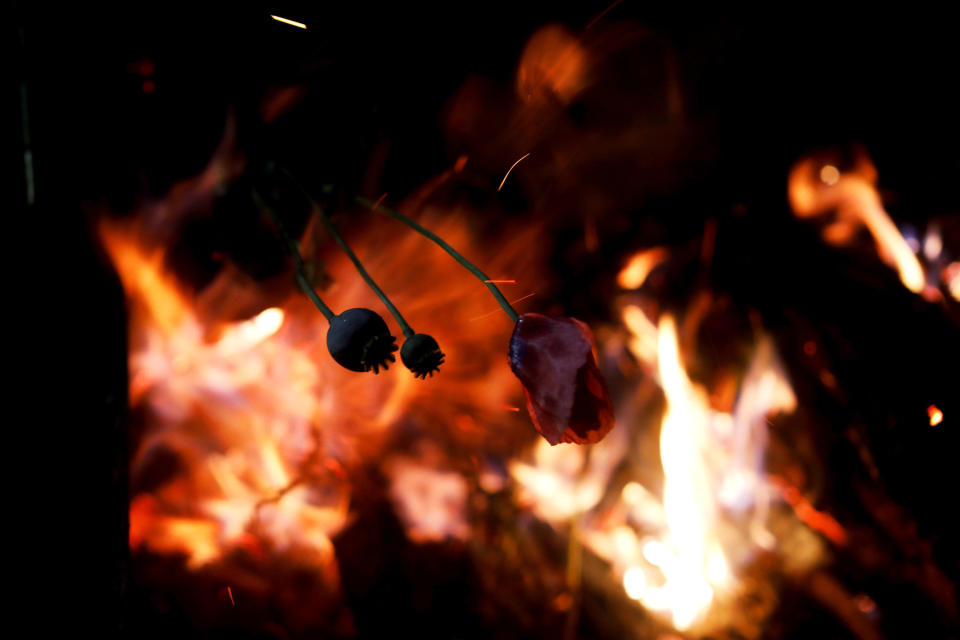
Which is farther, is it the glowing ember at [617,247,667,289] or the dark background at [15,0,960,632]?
the glowing ember at [617,247,667,289]

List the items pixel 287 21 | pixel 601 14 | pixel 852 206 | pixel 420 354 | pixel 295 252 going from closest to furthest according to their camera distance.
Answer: pixel 420 354 < pixel 295 252 < pixel 287 21 < pixel 601 14 < pixel 852 206

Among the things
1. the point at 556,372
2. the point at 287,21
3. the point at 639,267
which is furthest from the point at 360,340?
the point at 639,267

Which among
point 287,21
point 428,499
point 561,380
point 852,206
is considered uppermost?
point 287,21

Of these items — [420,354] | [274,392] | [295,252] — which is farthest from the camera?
[274,392]

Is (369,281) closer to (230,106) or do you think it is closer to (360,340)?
(360,340)

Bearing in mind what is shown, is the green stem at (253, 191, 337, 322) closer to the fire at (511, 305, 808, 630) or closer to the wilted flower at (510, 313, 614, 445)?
the wilted flower at (510, 313, 614, 445)

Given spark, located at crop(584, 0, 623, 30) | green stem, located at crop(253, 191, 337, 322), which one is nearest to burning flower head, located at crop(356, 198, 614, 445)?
green stem, located at crop(253, 191, 337, 322)
